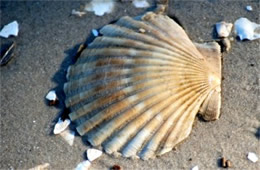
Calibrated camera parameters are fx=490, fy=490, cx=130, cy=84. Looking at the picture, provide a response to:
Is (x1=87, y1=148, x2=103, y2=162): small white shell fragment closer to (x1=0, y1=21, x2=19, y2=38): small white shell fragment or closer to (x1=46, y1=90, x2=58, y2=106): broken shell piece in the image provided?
(x1=46, y1=90, x2=58, y2=106): broken shell piece

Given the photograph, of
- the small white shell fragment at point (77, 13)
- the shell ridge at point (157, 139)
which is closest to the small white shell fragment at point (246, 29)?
the shell ridge at point (157, 139)

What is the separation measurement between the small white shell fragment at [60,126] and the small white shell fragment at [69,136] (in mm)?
23

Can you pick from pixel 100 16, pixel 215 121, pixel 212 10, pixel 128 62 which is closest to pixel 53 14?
pixel 100 16

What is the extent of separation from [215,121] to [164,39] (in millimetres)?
542

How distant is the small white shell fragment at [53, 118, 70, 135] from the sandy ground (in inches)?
1.6

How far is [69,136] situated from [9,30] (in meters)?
0.83

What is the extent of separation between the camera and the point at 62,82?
291 cm

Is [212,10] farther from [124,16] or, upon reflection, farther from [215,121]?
[215,121]

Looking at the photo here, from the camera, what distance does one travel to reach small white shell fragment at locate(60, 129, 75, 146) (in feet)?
9.05

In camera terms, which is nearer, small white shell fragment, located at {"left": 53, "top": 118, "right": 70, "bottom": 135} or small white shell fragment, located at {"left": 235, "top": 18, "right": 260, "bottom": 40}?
small white shell fragment, located at {"left": 53, "top": 118, "right": 70, "bottom": 135}

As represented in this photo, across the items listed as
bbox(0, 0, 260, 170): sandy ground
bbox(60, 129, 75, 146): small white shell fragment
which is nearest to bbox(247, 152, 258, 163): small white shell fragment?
bbox(0, 0, 260, 170): sandy ground

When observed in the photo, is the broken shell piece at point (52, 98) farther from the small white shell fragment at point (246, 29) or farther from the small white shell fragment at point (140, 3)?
the small white shell fragment at point (246, 29)

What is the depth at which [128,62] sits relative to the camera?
2699 mm

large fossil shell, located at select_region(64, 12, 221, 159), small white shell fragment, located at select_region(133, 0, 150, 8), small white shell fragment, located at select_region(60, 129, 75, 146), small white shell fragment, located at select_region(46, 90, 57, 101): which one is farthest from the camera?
small white shell fragment, located at select_region(133, 0, 150, 8)
